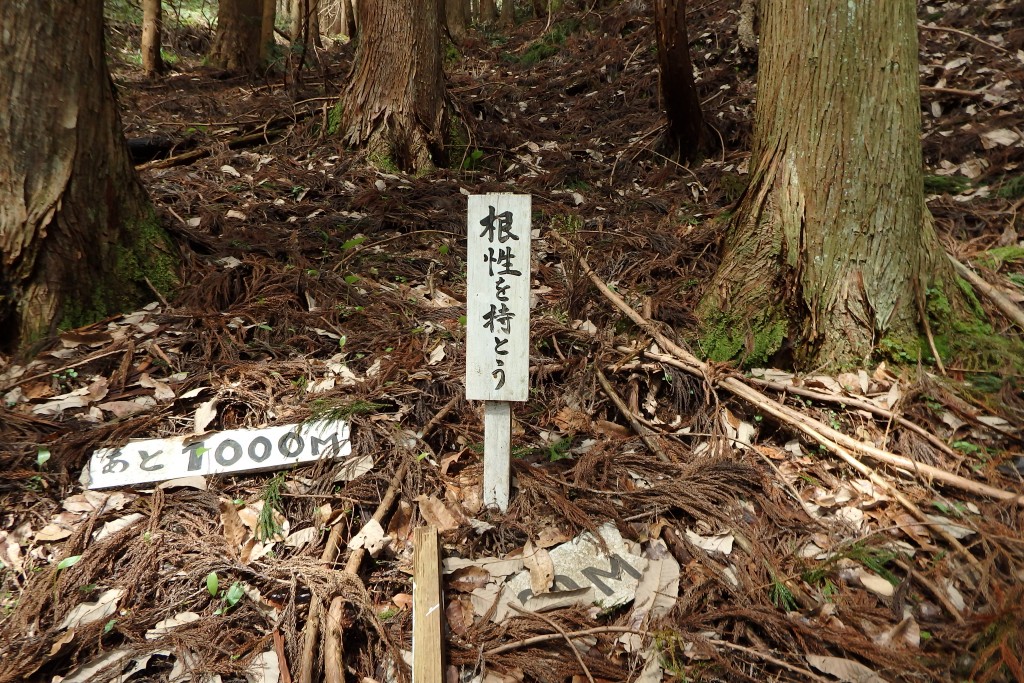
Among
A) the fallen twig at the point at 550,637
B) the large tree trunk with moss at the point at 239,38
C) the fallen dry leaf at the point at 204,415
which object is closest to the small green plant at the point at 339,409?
the fallen dry leaf at the point at 204,415

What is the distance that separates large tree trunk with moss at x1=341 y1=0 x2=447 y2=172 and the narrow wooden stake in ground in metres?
4.14

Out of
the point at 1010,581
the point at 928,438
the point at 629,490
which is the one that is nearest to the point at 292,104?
the point at 629,490

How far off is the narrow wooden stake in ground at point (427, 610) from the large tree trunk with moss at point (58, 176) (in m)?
2.32

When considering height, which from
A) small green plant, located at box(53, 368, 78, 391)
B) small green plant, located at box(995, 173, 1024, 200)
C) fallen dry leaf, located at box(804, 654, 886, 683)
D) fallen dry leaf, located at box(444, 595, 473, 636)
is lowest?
fallen dry leaf, located at box(444, 595, 473, 636)

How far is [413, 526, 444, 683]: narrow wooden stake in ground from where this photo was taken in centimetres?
201

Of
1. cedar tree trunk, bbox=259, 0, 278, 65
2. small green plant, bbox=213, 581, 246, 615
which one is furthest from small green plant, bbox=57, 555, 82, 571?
cedar tree trunk, bbox=259, 0, 278, 65

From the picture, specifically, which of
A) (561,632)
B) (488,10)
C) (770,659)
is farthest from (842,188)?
(488,10)

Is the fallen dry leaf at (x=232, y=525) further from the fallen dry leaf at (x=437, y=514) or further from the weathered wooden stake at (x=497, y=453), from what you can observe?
the weathered wooden stake at (x=497, y=453)

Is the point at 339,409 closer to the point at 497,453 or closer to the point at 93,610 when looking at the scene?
the point at 497,453

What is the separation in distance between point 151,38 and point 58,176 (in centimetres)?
722

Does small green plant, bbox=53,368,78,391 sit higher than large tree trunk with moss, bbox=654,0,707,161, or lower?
lower

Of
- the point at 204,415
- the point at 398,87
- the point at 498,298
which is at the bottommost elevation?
the point at 204,415

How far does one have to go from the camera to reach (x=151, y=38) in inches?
352

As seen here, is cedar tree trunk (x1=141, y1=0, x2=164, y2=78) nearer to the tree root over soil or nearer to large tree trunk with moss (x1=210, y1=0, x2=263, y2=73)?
large tree trunk with moss (x1=210, y1=0, x2=263, y2=73)
